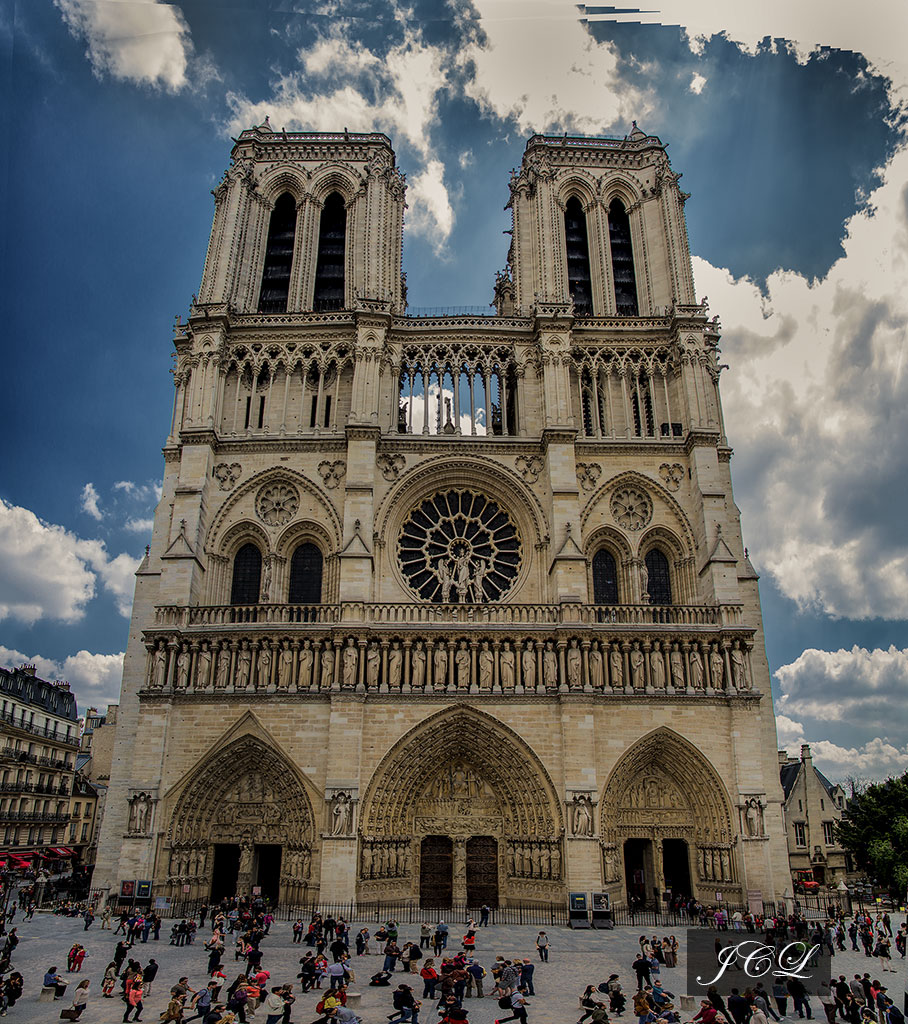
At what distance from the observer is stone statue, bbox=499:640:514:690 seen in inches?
949

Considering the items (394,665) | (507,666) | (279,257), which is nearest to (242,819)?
(394,665)

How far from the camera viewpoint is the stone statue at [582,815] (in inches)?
882

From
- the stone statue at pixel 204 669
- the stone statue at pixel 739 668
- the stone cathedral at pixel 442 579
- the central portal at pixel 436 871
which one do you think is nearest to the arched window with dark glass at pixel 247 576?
the stone cathedral at pixel 442 579

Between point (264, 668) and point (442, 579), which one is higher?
point (442, 579)

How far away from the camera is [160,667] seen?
80.6 feet

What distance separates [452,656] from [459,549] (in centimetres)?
460

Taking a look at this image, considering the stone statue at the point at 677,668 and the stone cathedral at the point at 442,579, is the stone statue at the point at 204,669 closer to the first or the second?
the stone cathedral at the point at 442,579

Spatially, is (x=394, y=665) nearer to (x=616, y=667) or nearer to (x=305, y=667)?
(x=305, y=667)

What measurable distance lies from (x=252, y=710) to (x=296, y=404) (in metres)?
10.9

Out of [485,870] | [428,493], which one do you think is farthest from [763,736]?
[428,493]

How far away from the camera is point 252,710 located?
2394 centimetres

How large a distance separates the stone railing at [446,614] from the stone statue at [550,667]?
2.60 feet

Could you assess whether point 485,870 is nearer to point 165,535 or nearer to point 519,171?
point 165,535

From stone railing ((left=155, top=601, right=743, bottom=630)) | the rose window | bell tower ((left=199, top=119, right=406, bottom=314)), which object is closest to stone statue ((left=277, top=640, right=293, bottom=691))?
stone railing ((left=155, top=601, right=743, bottom=630))
